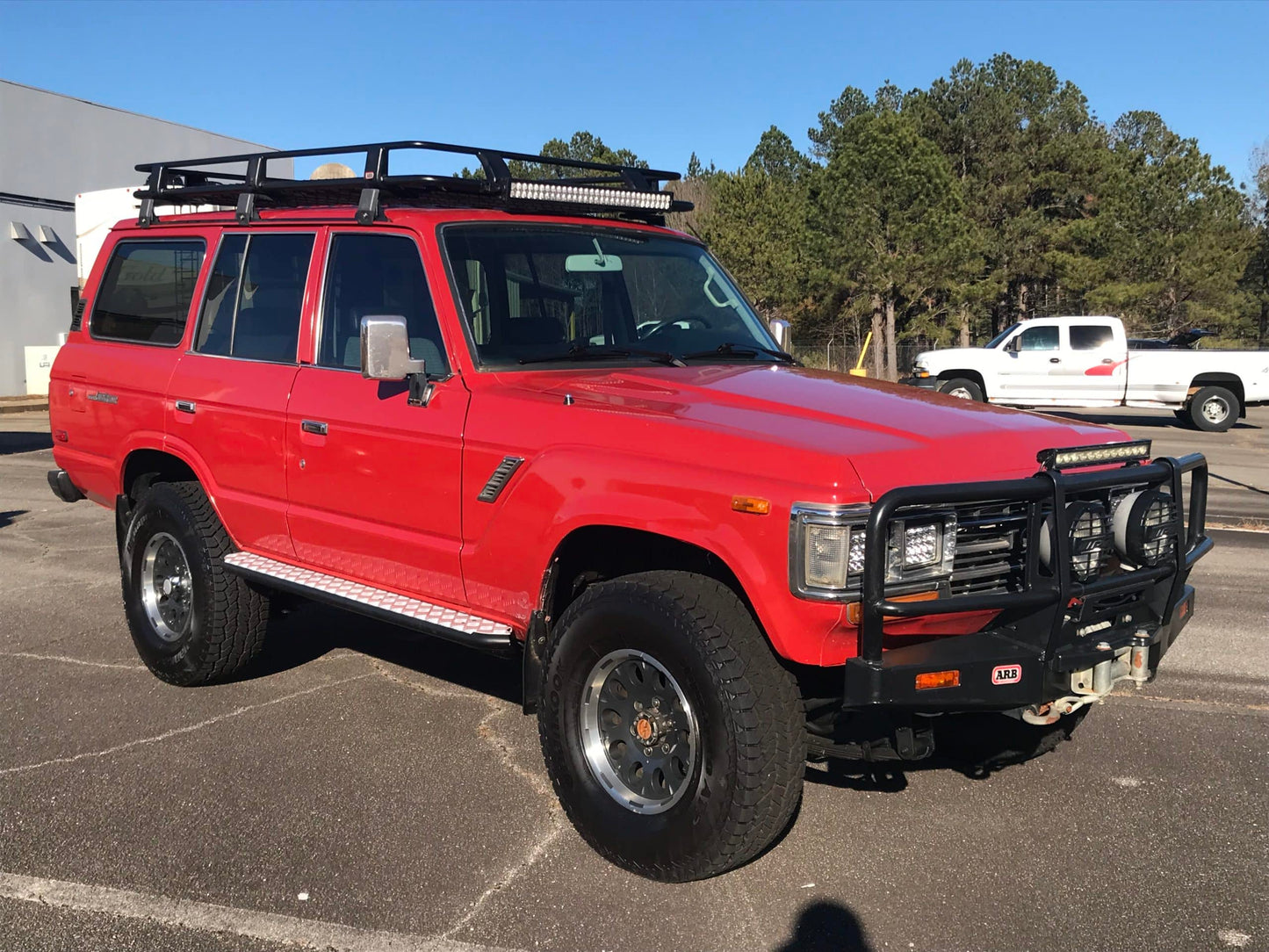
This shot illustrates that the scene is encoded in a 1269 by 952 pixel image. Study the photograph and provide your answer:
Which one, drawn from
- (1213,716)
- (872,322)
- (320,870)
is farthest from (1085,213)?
(320,870)

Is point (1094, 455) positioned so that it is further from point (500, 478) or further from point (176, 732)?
point (176, 732)

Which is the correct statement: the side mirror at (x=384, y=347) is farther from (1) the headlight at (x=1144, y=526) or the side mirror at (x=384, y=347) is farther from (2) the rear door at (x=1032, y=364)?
(2) the rear door at (x=1032, y=364)

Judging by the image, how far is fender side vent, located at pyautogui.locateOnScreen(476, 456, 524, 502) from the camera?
391 centimetres

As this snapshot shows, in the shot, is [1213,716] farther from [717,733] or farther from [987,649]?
[717,733]

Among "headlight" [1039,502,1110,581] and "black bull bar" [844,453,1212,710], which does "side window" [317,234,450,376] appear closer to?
"black bull bar" [844,453,1212,710]

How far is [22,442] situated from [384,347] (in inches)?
633

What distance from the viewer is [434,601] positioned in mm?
4398

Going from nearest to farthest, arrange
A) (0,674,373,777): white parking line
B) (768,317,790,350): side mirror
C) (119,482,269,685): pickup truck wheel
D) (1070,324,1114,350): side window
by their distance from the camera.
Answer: (0,674,373,777): white parking line → (119,482,269,685): pickup truck wheel → (768,317,790,350): side mirror → (1070,324,1114,350): side window

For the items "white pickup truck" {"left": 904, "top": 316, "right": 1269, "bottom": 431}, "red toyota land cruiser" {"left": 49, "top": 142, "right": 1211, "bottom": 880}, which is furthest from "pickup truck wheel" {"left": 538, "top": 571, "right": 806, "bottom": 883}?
"white pickup truck" {"left": 904, "top": 316, "right": 1269, "bottom": 431}

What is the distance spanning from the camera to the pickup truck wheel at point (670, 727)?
127 inches

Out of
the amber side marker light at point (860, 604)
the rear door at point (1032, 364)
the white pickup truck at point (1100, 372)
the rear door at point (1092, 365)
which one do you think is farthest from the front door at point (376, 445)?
the rear door at point (1092, 365)

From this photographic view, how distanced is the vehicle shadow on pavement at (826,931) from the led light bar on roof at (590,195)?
2.97 metres

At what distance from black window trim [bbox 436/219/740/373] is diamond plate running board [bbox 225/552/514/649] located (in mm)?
934

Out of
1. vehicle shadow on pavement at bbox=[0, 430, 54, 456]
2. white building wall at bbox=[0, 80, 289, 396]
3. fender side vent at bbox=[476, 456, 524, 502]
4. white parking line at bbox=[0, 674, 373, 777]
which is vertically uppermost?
white building wall at bbox=[0, 80, 289, 396]
